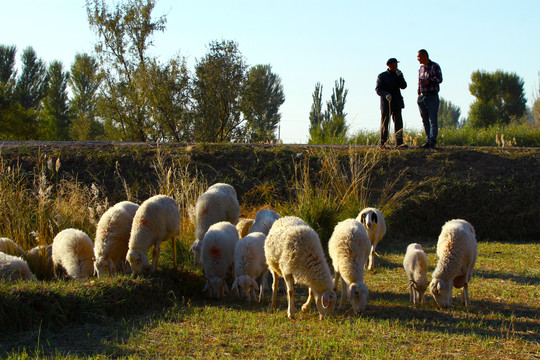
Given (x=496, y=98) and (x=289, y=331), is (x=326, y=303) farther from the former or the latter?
(x=496, y=98)

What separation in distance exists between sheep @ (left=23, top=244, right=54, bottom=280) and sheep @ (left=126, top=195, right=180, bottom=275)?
4.36ft

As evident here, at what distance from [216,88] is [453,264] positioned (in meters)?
18.7

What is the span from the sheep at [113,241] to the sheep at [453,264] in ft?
12.1

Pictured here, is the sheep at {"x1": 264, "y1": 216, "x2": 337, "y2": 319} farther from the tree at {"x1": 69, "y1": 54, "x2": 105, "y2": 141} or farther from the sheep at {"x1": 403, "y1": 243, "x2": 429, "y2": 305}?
the tree at {"x1": 69, "y1": 54, "x2": 105, "y2": 141}

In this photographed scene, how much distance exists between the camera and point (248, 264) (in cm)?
632

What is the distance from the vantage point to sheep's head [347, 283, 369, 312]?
18.2 feet

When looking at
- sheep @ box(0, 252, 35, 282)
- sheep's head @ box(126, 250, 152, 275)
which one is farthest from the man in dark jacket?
sheep @ box(0, 252, 35, 282)

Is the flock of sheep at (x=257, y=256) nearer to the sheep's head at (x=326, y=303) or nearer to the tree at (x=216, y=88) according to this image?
the sheep's head at (x=326, y=303)

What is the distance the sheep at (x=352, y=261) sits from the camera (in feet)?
18.3

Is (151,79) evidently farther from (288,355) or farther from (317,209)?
(288,355)

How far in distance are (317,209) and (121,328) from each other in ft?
14.7

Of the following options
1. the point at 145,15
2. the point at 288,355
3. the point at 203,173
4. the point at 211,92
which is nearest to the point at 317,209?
the point at 203,173

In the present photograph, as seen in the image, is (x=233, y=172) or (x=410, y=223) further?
(x=233, y=172)

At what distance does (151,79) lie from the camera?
22.9 meters
